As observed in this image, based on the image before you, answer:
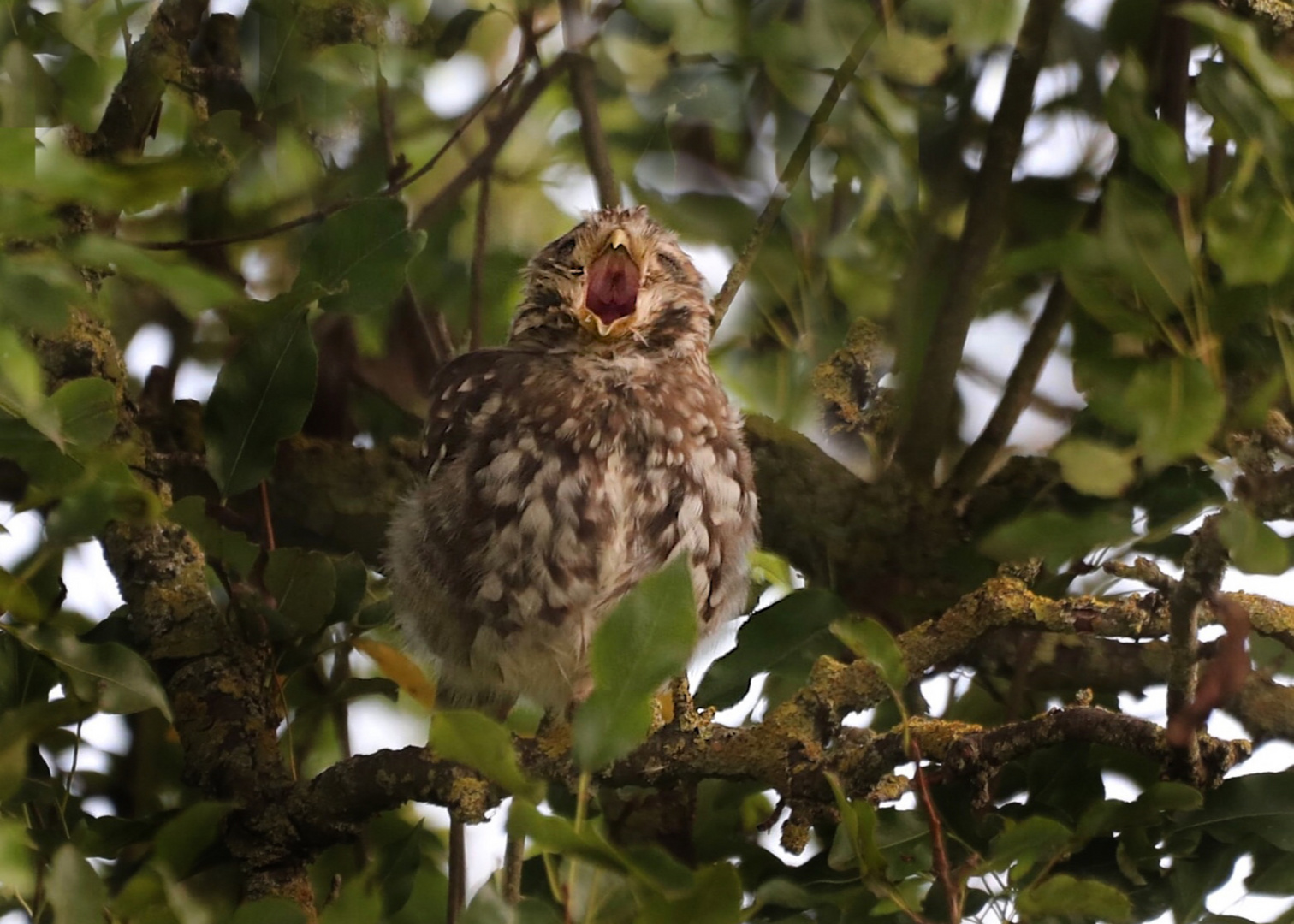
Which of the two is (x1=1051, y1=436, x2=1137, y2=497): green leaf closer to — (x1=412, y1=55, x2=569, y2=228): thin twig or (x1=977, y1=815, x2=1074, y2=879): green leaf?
(x1=977, y1=815, x2=1074, y2=879): green leaf

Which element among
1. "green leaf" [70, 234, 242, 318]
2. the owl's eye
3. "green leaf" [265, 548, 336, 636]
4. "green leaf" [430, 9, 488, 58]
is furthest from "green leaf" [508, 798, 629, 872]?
"green leaf" [430, 9, 488, 58]

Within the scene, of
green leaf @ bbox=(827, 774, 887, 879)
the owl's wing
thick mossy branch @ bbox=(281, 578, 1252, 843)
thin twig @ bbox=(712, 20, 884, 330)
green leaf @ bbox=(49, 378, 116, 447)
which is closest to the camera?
green leaf @ bbox=(827, 774, 887, 879)

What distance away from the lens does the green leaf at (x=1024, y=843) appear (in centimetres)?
123

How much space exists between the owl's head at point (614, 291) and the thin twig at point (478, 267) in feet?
0.24

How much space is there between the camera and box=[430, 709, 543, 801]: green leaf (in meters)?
1.01

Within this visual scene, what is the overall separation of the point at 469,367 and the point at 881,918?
3.50 ft

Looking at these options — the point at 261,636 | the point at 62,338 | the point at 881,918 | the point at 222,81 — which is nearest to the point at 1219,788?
the point at 881,918

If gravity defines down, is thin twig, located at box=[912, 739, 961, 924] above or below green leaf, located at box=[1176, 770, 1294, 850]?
below

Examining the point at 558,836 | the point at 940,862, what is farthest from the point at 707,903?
the point at 940,862

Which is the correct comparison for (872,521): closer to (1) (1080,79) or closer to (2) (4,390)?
(1) (1080,79)

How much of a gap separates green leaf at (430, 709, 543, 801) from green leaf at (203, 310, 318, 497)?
78 cm

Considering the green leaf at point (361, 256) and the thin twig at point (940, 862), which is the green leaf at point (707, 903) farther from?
the green leaf at point (361, 256)

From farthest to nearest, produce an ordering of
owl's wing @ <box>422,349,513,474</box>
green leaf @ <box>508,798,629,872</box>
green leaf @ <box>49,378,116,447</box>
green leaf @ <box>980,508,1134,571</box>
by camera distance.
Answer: owl's wing @ <box>422,349,513,474</box>, green leaf @ <box>980,508,1134,571</box>, green leaf @ <box>49,378,116,447</box>, green leaf @ <box>508,798,629,872</box>

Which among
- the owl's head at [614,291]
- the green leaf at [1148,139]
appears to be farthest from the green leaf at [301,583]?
the green leaf at [1148,139]
